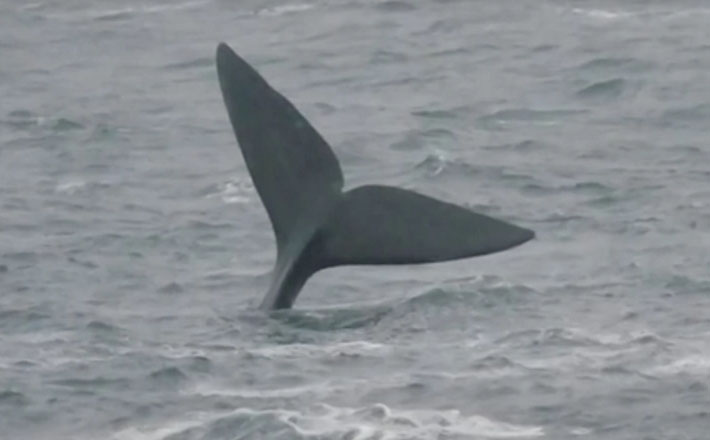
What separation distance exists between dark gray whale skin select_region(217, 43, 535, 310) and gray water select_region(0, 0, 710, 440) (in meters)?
0.85

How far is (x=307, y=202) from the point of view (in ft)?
55.1

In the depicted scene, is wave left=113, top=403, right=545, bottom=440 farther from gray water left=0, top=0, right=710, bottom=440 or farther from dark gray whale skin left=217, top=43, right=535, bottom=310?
dark gray whale skin left=217, top=43, right=535, bottom=310

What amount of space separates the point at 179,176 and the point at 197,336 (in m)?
7.47

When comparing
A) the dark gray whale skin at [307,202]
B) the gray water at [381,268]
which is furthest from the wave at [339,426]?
the dark gray whale skin at [307,202]

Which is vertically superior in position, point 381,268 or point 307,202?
point 307,202

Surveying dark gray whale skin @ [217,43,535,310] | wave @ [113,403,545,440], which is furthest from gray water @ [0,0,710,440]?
dark gray whale skin @ [217,43,535,310]

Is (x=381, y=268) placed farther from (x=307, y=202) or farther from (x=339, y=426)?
(x=339, y=426)

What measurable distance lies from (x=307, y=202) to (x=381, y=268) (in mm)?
3711

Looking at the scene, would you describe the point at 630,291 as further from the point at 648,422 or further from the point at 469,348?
the point at 648,422

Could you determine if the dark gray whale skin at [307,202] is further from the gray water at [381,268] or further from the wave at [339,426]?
the wave at [339,426]

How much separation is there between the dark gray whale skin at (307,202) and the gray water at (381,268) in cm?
85

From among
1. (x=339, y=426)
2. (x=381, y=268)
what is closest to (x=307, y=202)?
(x=339, y=426)

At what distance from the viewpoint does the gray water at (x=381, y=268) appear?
1620 cm

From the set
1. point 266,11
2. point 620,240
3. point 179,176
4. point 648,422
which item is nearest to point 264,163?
point 648,422
